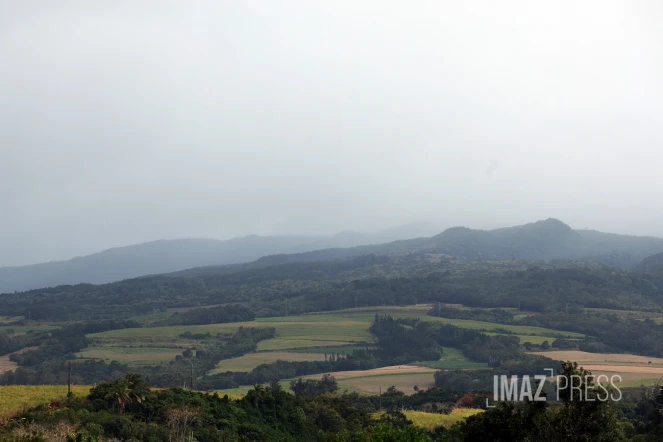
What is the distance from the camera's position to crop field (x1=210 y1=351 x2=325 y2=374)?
131 metres

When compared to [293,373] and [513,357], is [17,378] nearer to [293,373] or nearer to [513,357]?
[293,373]

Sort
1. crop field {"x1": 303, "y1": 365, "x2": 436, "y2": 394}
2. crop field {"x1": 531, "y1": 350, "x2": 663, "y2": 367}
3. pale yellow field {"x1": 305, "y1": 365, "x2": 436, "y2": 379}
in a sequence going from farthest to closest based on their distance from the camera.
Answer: pale yellow field {"x1": 305, "y1": 365, "x2": 436, "y2": 379} < crop field {"x1": 531, "y1": 350, "x2": 663, "y2": 367} < crop field {"x1": 303, "y1": 365, "x2": 436, "y2": 394}

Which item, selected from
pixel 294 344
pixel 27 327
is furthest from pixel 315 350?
pixel 27 327

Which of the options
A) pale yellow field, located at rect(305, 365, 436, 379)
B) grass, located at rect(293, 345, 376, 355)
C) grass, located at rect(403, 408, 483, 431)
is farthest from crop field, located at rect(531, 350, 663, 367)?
grass, located at rect(403, 408, 483, 431)

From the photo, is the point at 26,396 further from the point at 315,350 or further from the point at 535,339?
the point at 535,339

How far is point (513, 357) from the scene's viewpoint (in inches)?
5157

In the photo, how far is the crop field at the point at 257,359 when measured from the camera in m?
131

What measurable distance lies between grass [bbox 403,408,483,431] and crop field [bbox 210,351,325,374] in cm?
6921

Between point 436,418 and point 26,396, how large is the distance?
42.1 metres

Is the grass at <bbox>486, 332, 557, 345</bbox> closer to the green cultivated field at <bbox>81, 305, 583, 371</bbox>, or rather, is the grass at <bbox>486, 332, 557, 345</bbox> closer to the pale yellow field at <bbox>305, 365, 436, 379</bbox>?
the green cultivated field at <bbox>81, 305, 583, 371</bbox>

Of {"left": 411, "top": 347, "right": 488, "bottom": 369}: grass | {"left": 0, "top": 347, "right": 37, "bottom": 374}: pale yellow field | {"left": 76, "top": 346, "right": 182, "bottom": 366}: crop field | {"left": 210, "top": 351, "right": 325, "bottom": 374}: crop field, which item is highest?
{"left": 0, "top": 347, "right": 37, "bottom": 374}: pale yellow field

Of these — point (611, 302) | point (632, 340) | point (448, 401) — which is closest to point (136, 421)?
point (448, 401)

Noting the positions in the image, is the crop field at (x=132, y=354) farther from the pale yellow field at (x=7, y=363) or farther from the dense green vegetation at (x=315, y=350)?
the pale yellow field at (x=7, y=363)

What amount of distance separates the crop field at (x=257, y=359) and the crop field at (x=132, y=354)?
14612 mm
